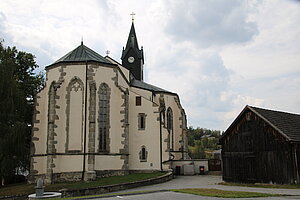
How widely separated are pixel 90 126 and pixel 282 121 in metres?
15.9

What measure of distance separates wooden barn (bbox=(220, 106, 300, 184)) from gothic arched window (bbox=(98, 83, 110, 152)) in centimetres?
1081

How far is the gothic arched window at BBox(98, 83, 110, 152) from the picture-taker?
28500mm

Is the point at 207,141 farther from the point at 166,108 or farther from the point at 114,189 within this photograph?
the point at 114,189

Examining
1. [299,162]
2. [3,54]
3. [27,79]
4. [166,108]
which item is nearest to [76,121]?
[3,54]

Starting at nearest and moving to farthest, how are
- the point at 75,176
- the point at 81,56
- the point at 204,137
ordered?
the point at 75,176, the point at 81,56, the point at 204,137

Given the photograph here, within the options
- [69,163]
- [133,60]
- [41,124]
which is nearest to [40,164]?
[69,163]

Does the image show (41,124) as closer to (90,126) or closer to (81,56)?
(90,126)

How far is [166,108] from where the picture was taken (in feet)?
135

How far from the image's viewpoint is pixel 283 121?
22.0 m

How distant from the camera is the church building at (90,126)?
27109 mm

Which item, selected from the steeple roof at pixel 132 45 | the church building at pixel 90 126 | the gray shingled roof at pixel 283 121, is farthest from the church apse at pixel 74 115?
the steeple roof at pixel 132 45

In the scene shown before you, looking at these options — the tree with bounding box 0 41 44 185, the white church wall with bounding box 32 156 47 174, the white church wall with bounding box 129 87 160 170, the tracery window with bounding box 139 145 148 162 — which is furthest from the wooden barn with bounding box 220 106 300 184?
the tree with bounding box 0 41 44 185

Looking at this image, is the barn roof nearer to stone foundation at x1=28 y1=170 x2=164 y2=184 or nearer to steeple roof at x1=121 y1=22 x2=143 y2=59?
stone foundation at x1=28 y1=170 x2=164 y2=184

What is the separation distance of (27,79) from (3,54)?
7.65 metres
